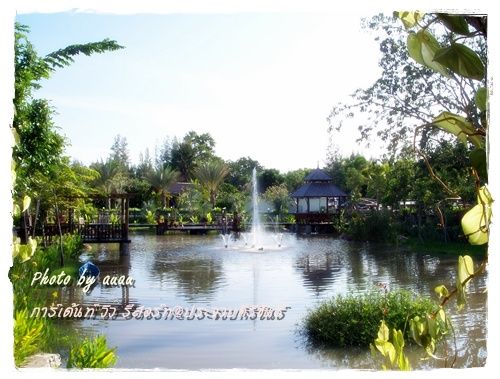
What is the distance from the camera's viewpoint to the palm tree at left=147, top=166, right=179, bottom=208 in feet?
9.92

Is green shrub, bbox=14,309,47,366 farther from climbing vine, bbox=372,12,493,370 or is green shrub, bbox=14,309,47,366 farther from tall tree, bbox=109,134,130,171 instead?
climbing vine, bbox=372,12,493,370

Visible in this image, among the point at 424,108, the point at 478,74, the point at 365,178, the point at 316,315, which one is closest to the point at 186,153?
the point at 316,315

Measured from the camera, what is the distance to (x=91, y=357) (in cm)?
191

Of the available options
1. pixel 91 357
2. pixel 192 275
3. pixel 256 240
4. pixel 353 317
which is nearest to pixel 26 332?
pixel 91 357

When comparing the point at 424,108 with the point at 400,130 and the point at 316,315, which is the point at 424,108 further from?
the point at 316,315

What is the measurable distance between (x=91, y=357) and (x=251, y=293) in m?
1.38

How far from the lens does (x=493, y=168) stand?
101 centimetres

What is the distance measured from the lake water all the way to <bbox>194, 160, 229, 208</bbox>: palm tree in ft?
2.17

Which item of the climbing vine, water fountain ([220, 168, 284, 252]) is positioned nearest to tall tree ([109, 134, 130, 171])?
the climbing vine

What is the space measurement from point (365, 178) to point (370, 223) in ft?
11.3

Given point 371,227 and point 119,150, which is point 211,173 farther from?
point 371,227

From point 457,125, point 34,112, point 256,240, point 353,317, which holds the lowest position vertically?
point 353,317

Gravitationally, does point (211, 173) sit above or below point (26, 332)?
above

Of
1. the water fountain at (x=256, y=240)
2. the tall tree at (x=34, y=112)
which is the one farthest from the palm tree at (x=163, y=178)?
the water fountain at (x=256, y=240)
